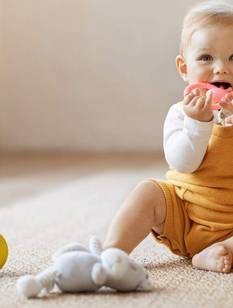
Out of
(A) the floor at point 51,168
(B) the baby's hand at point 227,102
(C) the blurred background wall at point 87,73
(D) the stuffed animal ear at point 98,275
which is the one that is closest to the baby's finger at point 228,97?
(B) the baby's hand at point 227,102

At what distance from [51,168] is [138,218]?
150 cm

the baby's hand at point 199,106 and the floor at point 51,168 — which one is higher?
the baby's hand at point 199,106

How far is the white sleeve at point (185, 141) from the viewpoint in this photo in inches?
41.4

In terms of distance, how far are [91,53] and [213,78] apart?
1.87m

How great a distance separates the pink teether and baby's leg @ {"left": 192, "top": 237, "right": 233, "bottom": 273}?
0.20 metres

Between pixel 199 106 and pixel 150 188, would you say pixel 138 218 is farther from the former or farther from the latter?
pixel 199 106

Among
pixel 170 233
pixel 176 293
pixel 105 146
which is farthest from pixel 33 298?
pixel 105 146

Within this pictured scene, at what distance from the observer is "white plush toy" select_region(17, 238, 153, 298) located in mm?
846

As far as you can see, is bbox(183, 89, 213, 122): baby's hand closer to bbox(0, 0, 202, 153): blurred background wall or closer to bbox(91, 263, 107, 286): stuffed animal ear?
bbox(91, 263, 107, 286): stuffed animal ear

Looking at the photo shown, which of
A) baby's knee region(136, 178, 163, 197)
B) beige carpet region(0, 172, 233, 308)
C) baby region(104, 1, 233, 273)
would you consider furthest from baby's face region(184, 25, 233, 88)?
beige carpet region(0, 172, 233, 308)

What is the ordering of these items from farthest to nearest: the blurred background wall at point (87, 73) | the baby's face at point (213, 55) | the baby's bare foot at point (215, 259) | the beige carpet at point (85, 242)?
the blurred background wall at point (87, 73) → the baby's face at point (213, 55) → the baby's bare foot at point (215, 259) → the beige carpet at point (85, 242)

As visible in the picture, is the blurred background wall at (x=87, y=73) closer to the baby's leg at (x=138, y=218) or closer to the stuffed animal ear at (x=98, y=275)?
the baby's leg at (x=138, y=218)

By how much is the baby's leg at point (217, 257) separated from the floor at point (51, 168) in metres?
0.85

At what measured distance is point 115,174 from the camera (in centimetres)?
234
